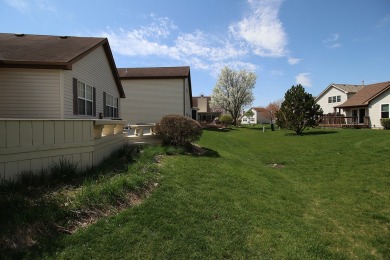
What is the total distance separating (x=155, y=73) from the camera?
96.0ft

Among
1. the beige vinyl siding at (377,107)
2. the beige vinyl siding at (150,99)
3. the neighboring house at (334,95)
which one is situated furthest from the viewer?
the neighboring house at (334,95)

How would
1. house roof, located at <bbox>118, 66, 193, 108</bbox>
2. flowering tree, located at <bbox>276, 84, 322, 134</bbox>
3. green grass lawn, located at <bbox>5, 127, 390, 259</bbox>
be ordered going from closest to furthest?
1. green grass lawn, located at <bbox>5, 127, 390, 259</bbox>
2. flowering tree, located at <bbox>276, 84, 322, 134</bbox>
3. house roof, located at <bbox>118, 66, 193, 108</bbox>

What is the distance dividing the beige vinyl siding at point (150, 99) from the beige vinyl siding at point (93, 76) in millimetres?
9839

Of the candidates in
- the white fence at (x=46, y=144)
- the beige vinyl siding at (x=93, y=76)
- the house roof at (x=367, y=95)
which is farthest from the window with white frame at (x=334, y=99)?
the white fence at (x=46, y=144)

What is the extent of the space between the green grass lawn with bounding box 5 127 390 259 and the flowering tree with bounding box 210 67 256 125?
44210 mm

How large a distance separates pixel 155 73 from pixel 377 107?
24.1 metres

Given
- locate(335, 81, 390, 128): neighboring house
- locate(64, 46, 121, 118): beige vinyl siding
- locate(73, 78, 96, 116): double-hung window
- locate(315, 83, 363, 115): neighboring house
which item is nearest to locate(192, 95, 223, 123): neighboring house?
locate(315, 83, 363, 115): neighboring house

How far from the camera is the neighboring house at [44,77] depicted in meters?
10.2

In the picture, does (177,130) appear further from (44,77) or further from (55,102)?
(44,77)

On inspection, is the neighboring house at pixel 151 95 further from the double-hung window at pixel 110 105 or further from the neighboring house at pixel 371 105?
the neighboring house at pixel 371 105

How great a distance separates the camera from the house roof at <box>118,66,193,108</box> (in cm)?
2817

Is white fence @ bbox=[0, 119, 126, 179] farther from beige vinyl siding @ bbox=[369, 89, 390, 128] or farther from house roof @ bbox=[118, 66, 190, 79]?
beige vinyl siding @ bbox=[369, 89, 390, 128]

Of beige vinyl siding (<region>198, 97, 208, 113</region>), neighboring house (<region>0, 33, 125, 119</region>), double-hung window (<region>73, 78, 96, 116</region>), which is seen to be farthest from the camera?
beige vinyl siding (<region>198, 97, 208, 113</region>)

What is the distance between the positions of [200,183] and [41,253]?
401cm
